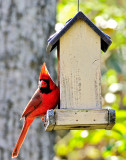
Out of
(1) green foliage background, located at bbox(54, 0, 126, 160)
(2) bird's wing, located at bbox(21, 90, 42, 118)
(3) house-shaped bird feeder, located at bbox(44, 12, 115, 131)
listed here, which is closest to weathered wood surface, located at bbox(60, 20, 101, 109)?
(3) house-shaped bird feeder, located at bbox(44, 12, 115, 131)

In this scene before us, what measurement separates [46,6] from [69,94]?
1815 millimetres

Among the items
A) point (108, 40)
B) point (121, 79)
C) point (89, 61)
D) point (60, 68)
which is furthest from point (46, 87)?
point (121, 79)

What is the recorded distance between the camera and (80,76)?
2129 mm

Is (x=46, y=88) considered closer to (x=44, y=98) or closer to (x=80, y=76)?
(x=44, y=98)

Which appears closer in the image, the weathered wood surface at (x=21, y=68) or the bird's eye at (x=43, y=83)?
the bird's eye at (x=43, y=83)

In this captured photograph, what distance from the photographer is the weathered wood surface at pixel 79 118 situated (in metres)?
1.98

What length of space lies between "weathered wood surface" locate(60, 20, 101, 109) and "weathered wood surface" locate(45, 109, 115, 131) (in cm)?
8

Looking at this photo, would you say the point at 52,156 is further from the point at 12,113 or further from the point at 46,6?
the point at 46,6

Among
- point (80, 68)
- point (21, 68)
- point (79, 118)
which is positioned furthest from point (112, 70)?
point (79, 118)

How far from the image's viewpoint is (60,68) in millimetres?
2129

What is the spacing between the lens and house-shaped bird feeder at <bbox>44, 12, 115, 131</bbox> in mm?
2021

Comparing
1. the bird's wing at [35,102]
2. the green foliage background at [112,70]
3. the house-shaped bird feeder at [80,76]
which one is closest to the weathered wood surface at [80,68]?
the house-shaped bird feeder at [80,76]

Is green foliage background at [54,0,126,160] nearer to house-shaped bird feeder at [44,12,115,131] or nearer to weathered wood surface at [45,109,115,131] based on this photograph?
house-shaped bird feeder at [44,12,115,131]

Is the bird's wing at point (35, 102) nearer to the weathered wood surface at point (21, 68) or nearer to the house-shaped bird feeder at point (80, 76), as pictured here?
the house-shaped bird feeder at point (80, 76)
